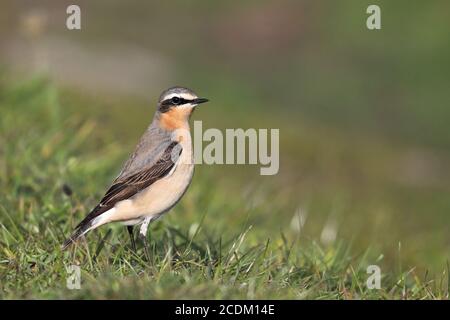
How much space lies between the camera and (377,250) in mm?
10242

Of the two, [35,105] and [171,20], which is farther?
[171,20]

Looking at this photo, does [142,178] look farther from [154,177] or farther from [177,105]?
[177,105]

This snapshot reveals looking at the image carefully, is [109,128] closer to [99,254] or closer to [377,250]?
[377,250]

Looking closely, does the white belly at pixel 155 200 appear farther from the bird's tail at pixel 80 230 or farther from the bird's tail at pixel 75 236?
the bird's tail at pixel 75 236

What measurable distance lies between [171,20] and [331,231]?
26.3m

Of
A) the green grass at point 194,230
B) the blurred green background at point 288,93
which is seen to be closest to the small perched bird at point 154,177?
the green grass at point 194,230

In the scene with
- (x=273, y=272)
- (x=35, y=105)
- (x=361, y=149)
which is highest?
(x=35, y=105)

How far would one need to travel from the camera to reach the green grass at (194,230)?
6.37m

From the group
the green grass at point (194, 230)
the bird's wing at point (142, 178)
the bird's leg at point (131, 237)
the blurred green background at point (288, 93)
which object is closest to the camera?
the green grass at point (194, 230)

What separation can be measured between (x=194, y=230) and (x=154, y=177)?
1.46 metres

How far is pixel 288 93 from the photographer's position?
1180 inches

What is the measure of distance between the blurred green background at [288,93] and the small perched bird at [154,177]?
0.84m

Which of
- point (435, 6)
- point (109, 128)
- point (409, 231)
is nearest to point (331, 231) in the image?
point (409, 231)

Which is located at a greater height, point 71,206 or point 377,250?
point 71,206
